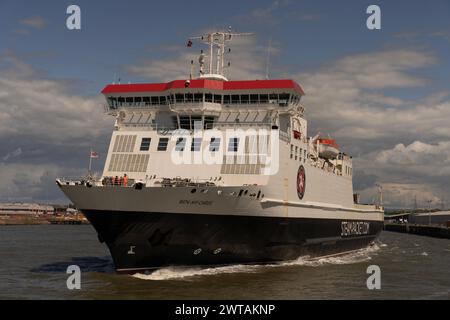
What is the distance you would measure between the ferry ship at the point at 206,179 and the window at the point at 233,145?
0.05 metres

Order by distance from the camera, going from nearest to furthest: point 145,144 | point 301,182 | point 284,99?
1. point 145,144
2. point 284,99
3. point 301,182

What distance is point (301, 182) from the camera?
2709 centimetres

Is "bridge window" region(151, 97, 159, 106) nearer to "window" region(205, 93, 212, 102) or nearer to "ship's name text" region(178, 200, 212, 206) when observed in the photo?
"window" region(205, 93, 212, 102)

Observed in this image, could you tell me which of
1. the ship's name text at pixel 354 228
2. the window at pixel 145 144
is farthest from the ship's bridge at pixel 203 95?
the ship's name text at pixel 354 228

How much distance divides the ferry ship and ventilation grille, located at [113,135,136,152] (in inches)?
2.0

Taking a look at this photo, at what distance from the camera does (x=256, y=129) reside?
24938 mm

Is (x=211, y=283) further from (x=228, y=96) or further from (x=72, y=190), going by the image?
(x=228, y=96)

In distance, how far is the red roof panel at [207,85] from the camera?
2520cm

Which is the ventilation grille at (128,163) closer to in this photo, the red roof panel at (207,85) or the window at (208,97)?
the red roof panel at (207,85)

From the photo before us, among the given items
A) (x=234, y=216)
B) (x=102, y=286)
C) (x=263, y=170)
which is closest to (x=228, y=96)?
(x=263, y=170)

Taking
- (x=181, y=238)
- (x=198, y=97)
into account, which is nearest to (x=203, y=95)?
(x=198, y=97)

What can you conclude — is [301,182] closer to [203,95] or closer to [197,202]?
[203,95]

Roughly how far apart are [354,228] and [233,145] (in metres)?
17.4

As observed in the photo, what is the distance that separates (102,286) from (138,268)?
192cm
